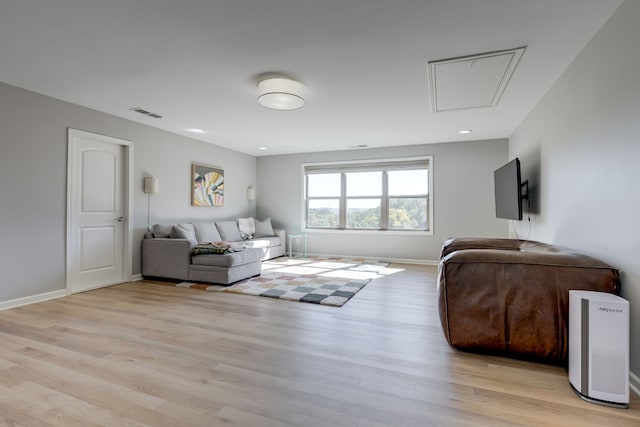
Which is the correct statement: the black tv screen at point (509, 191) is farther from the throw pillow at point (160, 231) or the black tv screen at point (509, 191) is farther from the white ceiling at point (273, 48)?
the throw pillow at point (160, 231)

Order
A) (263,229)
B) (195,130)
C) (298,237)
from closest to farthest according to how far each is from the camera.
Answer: (195,130) < (263,229) < (298,237)

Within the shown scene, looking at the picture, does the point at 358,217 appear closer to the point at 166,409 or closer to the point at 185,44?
the point at 185,44

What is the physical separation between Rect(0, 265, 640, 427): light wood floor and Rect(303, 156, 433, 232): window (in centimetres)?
344

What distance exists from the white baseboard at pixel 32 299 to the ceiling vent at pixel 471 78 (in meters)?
4.74

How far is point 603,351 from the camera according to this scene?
1.61 meters

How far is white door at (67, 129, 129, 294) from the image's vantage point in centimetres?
383

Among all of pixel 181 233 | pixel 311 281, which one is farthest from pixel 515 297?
pixel 181 233

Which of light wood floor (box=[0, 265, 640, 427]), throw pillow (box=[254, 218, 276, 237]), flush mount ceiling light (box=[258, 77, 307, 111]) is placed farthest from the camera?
throw pillow (box=[254, 218, 276, 237])

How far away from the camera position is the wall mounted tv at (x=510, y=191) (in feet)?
11.1

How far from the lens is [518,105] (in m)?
3.81

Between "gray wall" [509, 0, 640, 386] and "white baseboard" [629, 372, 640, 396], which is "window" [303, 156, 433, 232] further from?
"white baseboard" [629, 372, 640, 396]

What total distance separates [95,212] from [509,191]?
527 cm

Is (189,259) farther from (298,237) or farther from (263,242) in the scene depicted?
(298,237)

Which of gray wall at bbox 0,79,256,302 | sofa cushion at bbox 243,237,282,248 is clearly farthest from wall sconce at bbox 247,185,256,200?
gray wall at bbox 0,79,256,302
